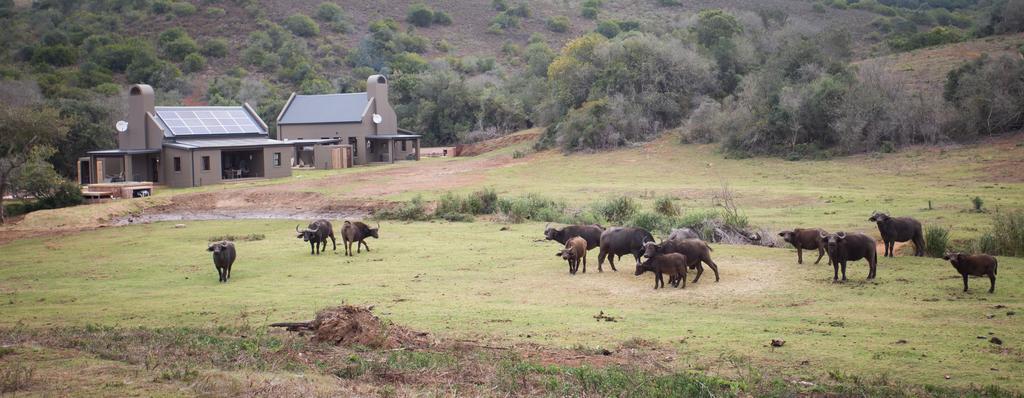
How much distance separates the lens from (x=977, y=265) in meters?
16.3

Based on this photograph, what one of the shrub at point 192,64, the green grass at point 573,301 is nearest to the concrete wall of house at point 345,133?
the green grass at point 573,301

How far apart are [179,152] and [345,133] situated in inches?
636

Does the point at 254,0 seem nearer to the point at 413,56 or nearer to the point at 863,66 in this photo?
the point at 413,56

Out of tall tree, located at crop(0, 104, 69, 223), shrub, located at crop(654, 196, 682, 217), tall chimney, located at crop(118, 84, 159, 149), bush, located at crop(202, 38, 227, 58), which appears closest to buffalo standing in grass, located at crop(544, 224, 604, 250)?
shrub, located at crop(654, 196, 682, 217)

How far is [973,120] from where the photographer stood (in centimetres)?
4162

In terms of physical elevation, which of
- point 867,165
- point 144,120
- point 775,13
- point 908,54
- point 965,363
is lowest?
point 965,363

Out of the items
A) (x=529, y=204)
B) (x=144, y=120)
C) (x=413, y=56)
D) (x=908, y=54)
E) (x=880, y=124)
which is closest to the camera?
(x=529, y=204)

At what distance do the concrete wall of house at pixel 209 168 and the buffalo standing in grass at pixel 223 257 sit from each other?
1180 inches

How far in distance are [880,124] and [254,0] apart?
10555cm

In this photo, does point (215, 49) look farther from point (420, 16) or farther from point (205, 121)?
point (205, 121)

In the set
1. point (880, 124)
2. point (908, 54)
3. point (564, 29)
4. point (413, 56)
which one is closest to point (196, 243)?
point (880, 124)

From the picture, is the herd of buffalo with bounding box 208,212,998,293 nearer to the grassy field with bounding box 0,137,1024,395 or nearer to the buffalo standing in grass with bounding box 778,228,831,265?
the buffalo standing in grass with bounding box 778,228,831,265

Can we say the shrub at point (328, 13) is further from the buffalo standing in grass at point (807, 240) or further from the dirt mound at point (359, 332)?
the dirt mound at point (359, 332)

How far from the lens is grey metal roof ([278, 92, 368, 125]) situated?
65000 millimetres
